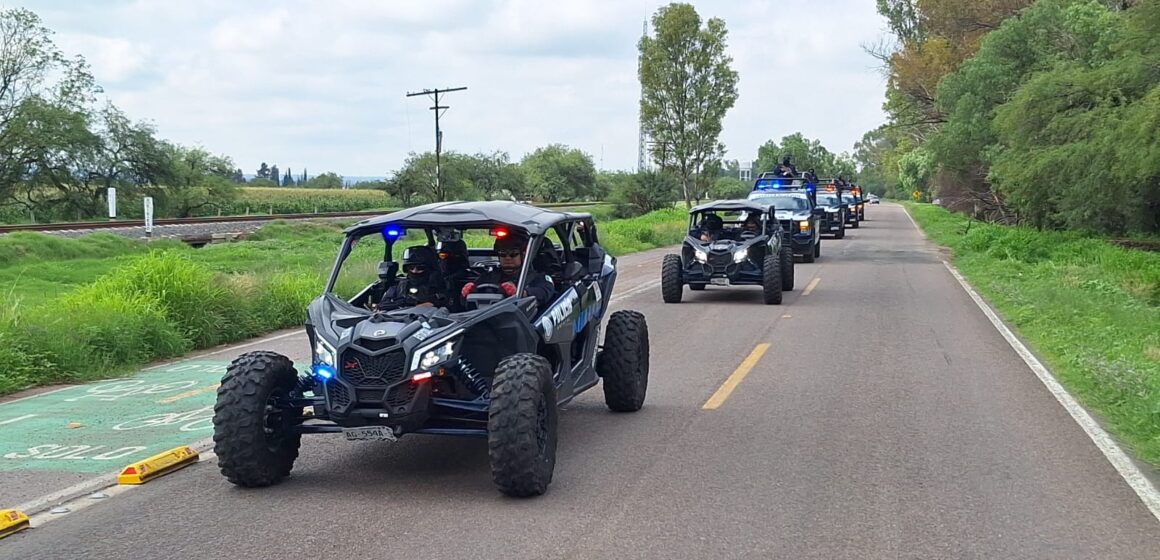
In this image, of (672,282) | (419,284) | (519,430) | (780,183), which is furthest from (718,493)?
(780,183)

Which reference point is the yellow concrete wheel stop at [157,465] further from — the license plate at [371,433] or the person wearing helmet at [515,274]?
the person wearing helmet at [515,274]

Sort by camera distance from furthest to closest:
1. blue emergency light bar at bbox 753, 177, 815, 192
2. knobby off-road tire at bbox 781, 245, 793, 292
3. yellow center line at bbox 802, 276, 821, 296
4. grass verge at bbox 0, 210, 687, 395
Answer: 1. blue emergency light bar at bbox 753, 177, 815, 192
2. yellow center line at bbox 802, 276, 821, 296
3. knobby off-road tire at bbox 781, 245, 793, 292
4. grass verge at bbox 0, 210, 687, 395

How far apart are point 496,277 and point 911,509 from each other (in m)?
3.62

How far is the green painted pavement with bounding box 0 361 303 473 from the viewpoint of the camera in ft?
25.6

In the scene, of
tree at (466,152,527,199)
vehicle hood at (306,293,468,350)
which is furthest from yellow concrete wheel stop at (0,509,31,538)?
tree at (466,152,527,199)

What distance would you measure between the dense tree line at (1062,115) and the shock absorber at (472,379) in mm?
17426

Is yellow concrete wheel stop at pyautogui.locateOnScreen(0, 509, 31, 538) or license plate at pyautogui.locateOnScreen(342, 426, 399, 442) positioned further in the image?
license plate at pyautogui.locateOnScreen(342, 426, 399, 442)

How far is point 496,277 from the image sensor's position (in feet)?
27.8

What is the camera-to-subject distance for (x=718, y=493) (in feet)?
21.9

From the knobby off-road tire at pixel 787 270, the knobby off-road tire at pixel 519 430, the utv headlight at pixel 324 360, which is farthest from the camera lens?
the knobby off-road tire at pixel 787 270

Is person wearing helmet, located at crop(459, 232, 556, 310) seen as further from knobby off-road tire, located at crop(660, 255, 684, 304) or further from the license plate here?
knobby off-road tire, located at crop(660, 255, 684, 304)

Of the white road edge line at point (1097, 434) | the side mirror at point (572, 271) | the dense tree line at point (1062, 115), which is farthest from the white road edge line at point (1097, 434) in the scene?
the dense tree line at point (1062, 115)

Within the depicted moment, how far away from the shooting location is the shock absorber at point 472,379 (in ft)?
22.6

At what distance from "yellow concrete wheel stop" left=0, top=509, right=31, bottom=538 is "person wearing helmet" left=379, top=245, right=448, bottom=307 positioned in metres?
2.71
